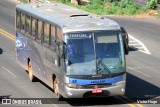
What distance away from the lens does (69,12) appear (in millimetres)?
23875

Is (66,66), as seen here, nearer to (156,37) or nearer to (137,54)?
(137,54)

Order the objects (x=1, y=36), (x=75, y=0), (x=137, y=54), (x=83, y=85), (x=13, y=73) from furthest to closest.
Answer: (x=75, y=0), (x=1, y=36), (x=137, y=54), (x=13, y=73), (x=83, y=85)

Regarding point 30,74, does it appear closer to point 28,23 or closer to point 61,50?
point 28,23

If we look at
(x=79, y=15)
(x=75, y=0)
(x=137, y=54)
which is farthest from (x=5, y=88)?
(x=75, y=0)

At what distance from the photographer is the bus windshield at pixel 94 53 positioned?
20.3 m

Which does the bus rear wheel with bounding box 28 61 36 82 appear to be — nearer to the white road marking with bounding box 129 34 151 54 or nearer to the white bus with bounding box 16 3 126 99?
the white bus with bounding box 16 3 126 99

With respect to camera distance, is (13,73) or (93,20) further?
(13,73)

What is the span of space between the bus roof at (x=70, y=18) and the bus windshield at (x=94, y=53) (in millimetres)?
256

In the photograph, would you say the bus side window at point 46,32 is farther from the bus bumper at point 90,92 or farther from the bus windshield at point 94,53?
the bus bumper at point 90,92

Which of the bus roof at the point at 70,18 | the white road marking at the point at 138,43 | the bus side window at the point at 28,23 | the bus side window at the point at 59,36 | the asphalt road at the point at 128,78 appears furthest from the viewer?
the white road marking at the point at 138,43

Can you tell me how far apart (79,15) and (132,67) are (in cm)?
825

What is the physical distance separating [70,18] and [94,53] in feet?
7.33

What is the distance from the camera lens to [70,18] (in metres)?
22.0

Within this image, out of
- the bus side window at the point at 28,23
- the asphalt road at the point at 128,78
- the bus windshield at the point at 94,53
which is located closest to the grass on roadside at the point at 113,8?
the asphalt road at the point at 128,78
